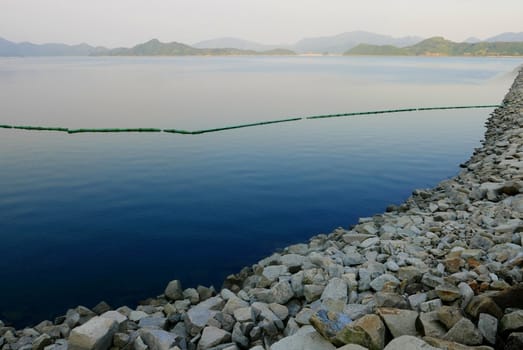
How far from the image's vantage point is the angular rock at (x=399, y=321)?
598cm

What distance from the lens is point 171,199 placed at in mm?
17312

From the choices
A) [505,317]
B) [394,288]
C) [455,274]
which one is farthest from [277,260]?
[505,317]

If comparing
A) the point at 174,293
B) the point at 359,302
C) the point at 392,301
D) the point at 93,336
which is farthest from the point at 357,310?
the point at 174,293

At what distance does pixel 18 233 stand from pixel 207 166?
997 cm

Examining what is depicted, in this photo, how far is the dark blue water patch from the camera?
1189 centimetres

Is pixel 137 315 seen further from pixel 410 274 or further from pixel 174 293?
pixel 410 274

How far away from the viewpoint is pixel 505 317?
18.1 feet

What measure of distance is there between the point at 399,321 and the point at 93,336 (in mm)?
4783

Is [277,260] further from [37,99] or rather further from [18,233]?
[37,99]

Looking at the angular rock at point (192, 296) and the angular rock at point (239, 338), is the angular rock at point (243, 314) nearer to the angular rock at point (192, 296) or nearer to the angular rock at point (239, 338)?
the angular rock at point (239, 338)

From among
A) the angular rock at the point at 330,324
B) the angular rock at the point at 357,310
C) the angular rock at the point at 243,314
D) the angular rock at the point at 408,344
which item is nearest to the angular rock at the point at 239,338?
the angular rock at the point at 243,314

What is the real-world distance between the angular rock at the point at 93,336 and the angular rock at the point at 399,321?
14.5ft

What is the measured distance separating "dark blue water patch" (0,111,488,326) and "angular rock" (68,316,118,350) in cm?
358

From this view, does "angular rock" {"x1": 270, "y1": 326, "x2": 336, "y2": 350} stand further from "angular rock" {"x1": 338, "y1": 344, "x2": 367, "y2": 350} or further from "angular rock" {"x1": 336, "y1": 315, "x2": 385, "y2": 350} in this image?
"angular rock" {"x1": 338, "y1": 344, "x2": 367, "y2": 350}
